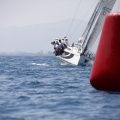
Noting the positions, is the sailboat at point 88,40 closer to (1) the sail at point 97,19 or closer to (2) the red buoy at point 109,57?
(1) the sail at point 97,19

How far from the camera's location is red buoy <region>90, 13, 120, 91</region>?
1072 cm

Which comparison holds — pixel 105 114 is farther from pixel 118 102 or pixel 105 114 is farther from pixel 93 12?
pixel 93 12

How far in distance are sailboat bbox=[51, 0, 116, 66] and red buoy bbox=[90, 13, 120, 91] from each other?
2861cm

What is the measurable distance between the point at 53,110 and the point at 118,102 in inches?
88.3

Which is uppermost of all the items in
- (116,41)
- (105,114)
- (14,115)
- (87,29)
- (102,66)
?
(116,41)

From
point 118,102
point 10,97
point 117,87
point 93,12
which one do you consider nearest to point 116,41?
point 117,87

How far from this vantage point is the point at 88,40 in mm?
41375

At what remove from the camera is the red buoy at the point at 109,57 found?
422 inches

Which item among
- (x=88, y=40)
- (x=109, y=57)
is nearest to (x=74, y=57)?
(x=88, y=40)

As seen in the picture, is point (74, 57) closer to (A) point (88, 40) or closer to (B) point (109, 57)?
(A) point (88, 40)

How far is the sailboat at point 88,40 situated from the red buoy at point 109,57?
28609 millimetres

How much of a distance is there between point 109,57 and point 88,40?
30.7m

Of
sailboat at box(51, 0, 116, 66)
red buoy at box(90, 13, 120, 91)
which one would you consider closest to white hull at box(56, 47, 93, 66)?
sailboat at box(51, 0, 116, 66)

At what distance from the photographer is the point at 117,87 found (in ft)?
35.8
